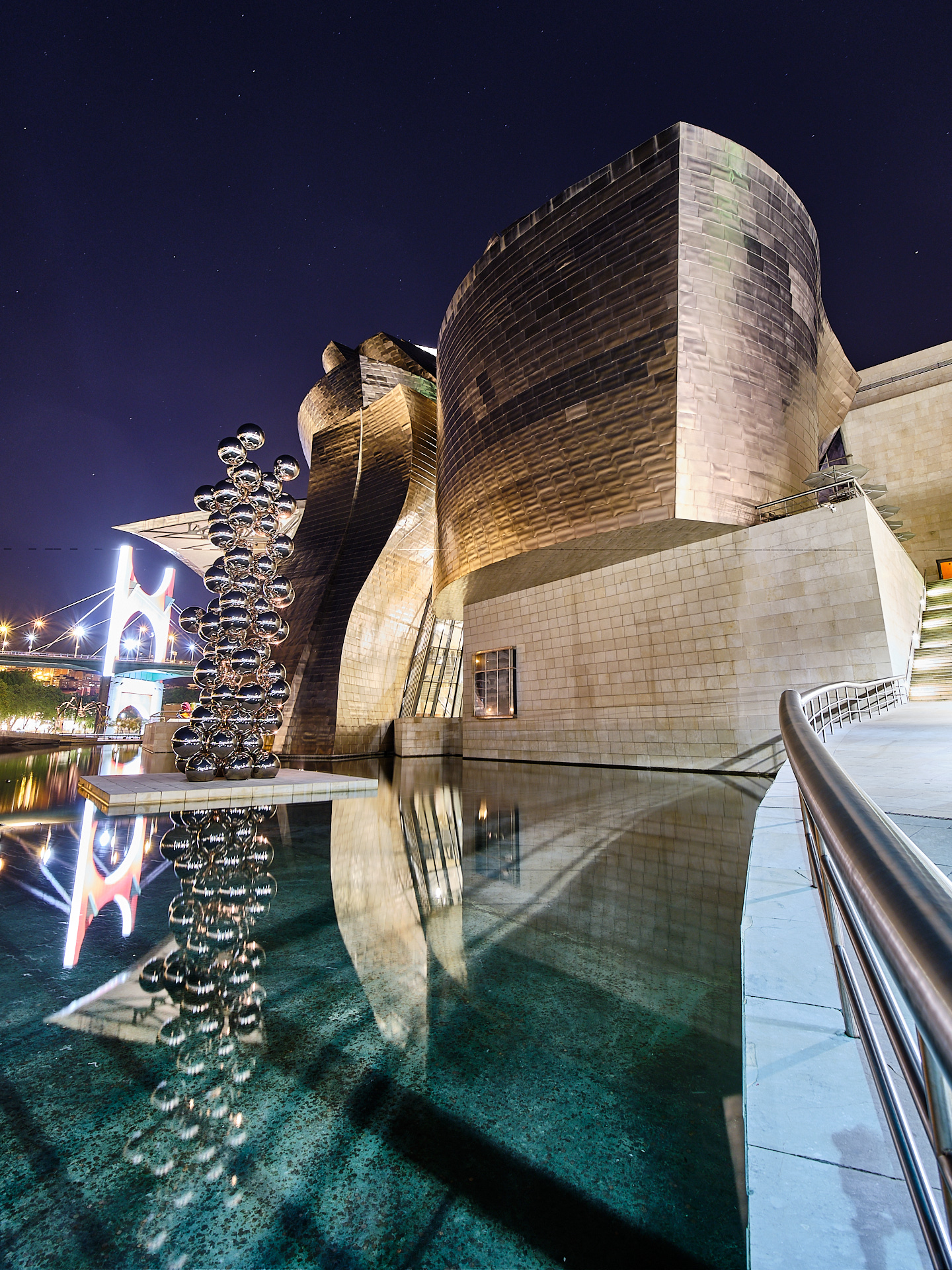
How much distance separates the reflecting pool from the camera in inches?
45.2

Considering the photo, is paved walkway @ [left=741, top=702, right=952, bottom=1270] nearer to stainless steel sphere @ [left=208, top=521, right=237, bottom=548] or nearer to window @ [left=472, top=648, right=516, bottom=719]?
stainless steel sphere @ [left=208, top=521, right=237, bottom=548]

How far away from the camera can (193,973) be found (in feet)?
7.63

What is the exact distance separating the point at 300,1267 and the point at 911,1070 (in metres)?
1.08

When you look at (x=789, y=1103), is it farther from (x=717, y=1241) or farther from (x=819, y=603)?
(x=819, y=603)

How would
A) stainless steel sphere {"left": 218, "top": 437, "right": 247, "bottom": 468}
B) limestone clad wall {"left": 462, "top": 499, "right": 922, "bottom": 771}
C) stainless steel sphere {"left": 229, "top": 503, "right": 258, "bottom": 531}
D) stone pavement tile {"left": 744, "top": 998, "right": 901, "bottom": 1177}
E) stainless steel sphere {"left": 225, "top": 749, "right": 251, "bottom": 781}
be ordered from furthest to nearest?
limestone clad wall {"left": 462, "top": 499, "right": 922, "bottom": 771} → stainless steel sphere {"left": 218, "top": 437, "right": 247, "bottom": 468} → stainless steel sphere {"left": 229, "top": 503, "right": 258, "bottom": 531} → stainless steel sphere {"left": 225, "top": 749, "right": 251, "bottom": 781} → stone pavement tile {"left": 744, "top": 998, "right": 901, "bottom": 1177}

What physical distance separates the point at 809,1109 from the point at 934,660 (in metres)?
12.8

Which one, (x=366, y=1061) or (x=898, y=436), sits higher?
(x=898, y=436)

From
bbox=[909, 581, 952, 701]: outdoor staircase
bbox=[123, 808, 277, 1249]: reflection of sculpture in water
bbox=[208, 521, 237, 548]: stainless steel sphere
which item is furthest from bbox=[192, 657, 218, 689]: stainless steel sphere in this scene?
bbox=[909, 581, 952, 701]: outdoor staircase

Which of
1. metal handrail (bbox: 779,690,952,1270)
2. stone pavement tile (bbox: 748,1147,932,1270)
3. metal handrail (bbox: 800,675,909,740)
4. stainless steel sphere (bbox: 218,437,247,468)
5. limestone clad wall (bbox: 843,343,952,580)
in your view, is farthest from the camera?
limestone clad wall (bbox: 843,343,952,580)

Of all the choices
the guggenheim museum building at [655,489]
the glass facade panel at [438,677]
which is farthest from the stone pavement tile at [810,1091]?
the glass facade panel at [438,677]

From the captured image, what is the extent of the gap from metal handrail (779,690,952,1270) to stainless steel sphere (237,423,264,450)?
31.2 feet

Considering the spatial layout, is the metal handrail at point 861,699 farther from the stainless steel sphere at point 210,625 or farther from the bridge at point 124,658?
the bridge at point 124,658

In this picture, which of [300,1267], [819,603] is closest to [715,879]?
[300,1267]

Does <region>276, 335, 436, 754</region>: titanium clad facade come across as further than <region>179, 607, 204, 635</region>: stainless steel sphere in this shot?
Yes
